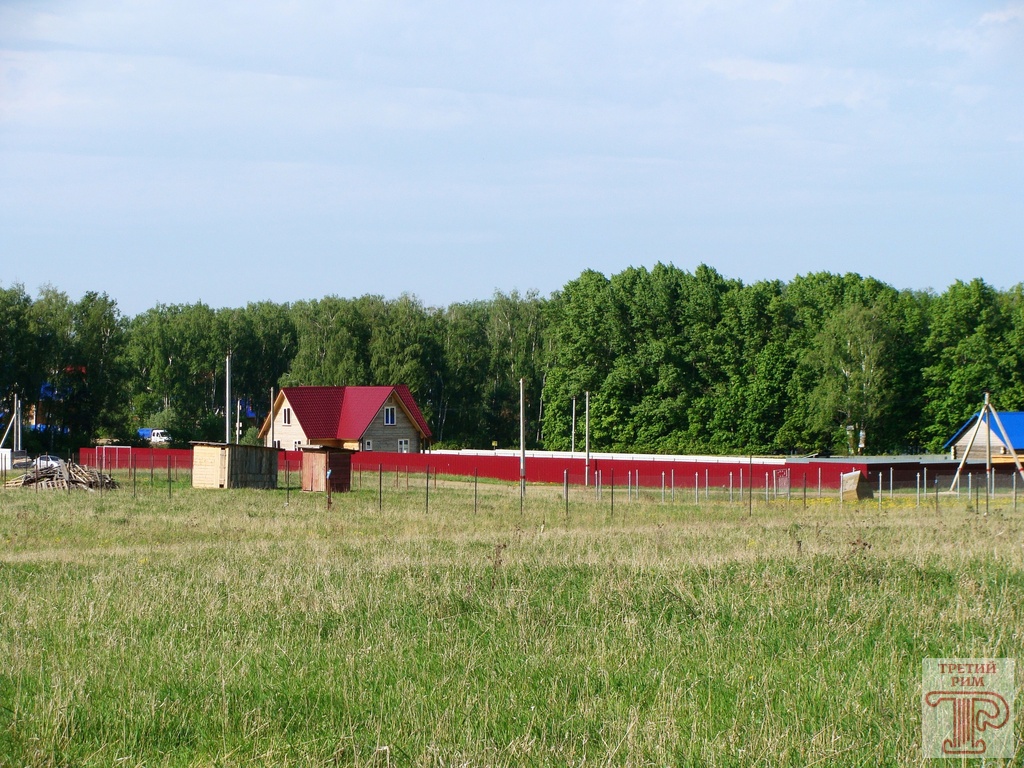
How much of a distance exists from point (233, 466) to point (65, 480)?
6.46 meters

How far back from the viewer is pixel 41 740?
652 centimetres

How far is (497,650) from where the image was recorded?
348 inches

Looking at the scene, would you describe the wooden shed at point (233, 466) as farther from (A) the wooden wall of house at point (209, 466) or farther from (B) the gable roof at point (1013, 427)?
(B) the gable roof at point (1013, 427)

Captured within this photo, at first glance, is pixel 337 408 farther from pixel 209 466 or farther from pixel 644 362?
pixel 209 466

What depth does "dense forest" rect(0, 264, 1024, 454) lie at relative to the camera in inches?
2852

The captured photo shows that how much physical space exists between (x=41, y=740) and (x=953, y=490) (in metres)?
42.8

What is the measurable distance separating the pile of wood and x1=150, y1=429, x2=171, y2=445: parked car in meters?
38.2

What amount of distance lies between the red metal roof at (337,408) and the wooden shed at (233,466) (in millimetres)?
26377

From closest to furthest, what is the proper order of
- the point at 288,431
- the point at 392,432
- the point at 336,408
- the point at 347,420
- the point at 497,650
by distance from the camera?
the point at 497,650, the point at 347,420, the point at 288,431, the point at 392,432, the point at 336,408

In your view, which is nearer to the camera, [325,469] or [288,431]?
[325,469]

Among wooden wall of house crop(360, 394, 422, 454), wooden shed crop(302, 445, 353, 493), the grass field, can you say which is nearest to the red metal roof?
wooden wall of house crop(360, 394, 422, 454)

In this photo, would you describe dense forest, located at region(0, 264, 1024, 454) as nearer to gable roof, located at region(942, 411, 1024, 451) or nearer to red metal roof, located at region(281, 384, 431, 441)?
gable roof, located at region(942, 411, 1024, 451)

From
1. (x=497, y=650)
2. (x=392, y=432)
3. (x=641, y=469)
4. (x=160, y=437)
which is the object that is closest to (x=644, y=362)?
(x=392, y=432)

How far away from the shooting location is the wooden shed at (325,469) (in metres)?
41.2
